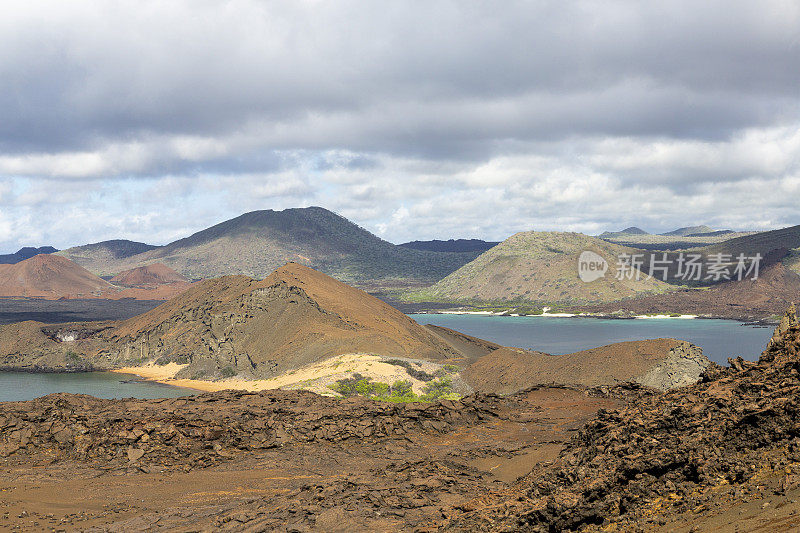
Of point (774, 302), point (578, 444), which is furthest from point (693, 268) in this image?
point (578, 444)

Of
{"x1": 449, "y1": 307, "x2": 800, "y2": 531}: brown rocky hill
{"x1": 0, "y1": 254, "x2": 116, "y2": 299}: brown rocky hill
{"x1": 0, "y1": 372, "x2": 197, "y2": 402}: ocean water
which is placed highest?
{"x1": 0, "y1": 254, "x2": 116, "y2": 299}: brown rocky hill

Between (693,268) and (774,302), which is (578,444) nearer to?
(774,302)

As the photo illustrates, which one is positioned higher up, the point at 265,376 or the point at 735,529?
the point at 735,529

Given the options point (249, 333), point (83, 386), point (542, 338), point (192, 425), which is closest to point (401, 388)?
point (192, 425)

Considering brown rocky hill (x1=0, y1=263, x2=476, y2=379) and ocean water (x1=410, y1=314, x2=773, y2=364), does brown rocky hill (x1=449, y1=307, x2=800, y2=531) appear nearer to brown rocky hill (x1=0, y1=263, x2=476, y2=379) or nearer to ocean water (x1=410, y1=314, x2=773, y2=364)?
brown rocky hill (x1=0, y1=263, x2=476, y2=379)

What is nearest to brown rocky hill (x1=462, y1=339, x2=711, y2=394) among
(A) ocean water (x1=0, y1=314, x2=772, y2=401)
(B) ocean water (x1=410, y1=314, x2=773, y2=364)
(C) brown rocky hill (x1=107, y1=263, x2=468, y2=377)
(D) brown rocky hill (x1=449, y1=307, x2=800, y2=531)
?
(C) brown rocky hill (x1=107, y1=263, x2=468, y2=377)

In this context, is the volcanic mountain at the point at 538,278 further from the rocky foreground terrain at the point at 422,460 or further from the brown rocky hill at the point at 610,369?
the rocky foreground terrain at the point at 422,460
